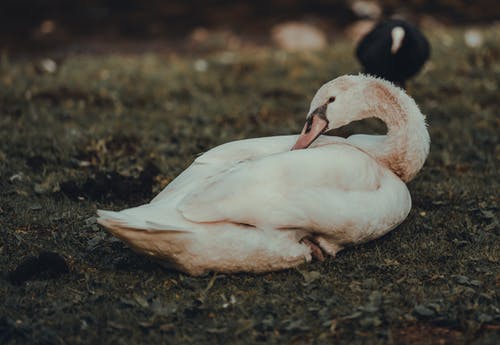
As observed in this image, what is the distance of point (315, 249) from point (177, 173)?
1758mm

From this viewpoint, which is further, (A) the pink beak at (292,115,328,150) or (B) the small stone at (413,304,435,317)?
(A) the pink beak at (292,115,328,150)

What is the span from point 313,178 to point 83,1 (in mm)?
9261

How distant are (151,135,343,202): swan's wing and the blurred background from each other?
7086 mm

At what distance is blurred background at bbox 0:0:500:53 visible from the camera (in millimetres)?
11117

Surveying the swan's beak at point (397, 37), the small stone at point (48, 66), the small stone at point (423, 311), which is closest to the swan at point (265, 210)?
the small stone at point (423, 311)

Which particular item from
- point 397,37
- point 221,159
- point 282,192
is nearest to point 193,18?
point 397,37

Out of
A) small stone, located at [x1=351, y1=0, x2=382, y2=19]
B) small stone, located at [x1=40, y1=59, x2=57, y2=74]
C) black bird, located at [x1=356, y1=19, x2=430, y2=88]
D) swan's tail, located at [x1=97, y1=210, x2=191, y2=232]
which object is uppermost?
swan's tail, located at [x1=97, y1=210, x2=191, y2=232]

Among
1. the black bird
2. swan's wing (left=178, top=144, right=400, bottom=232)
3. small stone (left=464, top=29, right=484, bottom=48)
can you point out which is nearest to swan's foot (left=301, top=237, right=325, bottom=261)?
swan's wing (left=178, top=144, right=400, bottom=232)

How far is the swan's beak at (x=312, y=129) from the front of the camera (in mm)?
3953

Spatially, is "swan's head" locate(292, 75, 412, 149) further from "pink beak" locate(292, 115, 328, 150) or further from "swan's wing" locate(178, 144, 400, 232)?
"swan's wing" locate(178, 144, 400, 232)

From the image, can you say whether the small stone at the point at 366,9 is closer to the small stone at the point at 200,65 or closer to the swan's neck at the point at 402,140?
the small stone at the point at 200,65

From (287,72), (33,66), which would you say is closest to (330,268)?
(287,72)

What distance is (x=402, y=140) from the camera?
13.4 ft

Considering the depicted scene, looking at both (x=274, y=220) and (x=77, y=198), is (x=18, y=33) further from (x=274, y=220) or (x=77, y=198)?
(x=274, y=220)
